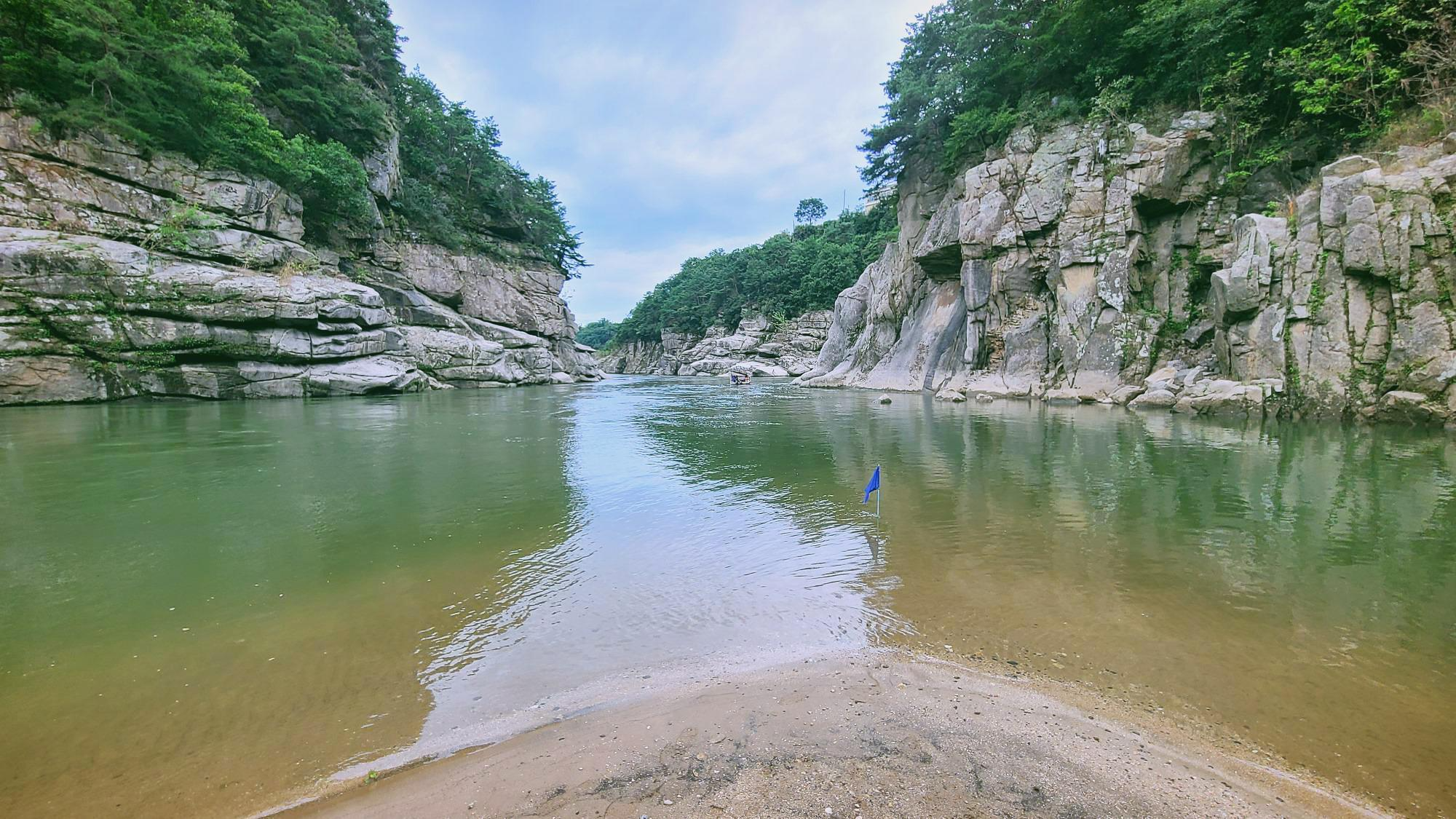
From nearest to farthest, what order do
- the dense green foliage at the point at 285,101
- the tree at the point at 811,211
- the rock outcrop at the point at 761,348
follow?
the dense green foliage at the point at 285,101 → the rock outcrop at the point at 761,348 → the tree at the point at 811,211

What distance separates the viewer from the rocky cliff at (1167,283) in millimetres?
12430

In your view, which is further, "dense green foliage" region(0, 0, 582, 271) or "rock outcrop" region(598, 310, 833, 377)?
"rock outcrop" region(598, 310, 833, 377)

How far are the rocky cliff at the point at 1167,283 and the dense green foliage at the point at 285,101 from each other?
27363mm

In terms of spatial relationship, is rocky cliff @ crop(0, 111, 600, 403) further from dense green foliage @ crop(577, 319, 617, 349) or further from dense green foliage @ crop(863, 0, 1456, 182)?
dense green foliage @ crop(577, 319, 617, 349)

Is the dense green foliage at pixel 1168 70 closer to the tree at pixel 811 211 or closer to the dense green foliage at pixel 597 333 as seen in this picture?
the tree at pixel 811 211

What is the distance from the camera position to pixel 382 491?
24.6 ft

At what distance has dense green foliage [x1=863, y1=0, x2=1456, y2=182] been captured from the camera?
15109 millimetres

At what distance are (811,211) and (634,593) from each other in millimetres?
84719

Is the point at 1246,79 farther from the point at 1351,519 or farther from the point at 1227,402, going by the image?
the point at 1351,519

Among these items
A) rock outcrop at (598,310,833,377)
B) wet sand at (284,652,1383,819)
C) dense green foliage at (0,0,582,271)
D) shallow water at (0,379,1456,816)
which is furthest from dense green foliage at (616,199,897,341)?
wet sand at (284,652,1383,819)

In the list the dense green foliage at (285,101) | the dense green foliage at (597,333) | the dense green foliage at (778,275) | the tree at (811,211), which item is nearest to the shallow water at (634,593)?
the dense green foliage at (285,101)

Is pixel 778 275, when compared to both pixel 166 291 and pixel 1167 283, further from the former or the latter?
pixel 166 291

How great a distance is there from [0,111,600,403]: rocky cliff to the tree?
64.8 m

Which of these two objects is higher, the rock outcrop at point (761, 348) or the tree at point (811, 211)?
the tree at point (811, 211)
